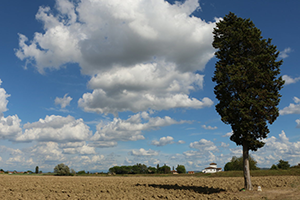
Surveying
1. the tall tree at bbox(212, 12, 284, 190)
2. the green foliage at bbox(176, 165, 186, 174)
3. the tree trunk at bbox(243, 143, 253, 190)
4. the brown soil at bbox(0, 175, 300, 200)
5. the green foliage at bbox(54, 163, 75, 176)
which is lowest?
the green foliage at bbox(176, 165, 186, 174)

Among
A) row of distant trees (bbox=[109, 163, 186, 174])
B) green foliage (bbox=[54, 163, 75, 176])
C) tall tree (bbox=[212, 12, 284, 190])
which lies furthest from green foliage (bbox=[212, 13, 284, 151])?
row of distant trees (bbox=[109, 163, 186, 174])

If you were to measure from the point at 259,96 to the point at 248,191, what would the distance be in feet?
31.2

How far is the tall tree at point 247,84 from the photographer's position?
22281 mm

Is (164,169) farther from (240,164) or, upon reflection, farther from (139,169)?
(240,164)

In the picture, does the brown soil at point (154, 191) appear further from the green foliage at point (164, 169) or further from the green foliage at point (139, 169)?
the green foliage at point (164, 169)

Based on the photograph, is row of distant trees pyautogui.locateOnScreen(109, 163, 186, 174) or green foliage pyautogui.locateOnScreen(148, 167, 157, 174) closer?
row of distant trees pyautogui.locateOnScreen(109, 163, 186, 174)

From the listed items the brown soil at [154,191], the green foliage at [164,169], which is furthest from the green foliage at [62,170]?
the brown soil at [154,191]

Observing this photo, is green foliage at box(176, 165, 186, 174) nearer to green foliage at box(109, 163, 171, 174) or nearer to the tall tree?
green foliage at box(109, 163, 171, 174)

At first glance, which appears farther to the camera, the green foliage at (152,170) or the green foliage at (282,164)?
the green foliage at (152,170)

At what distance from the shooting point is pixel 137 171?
386 feet

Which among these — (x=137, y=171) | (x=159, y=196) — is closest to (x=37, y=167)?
(x=137, y=171)

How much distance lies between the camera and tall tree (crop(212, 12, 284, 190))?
22281 mm

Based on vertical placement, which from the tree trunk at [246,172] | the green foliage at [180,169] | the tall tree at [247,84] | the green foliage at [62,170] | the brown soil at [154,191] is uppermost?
the tall tree at [247,84]

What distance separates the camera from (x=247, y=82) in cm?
2286
